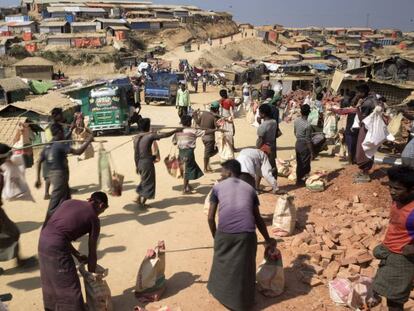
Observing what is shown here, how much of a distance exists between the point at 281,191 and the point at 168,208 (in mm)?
2294

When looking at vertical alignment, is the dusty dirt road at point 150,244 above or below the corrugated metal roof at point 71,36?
below

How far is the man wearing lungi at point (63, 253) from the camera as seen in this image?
381 centimetres

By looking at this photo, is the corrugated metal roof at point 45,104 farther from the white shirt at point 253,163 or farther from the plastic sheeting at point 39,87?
the plastic sheeting at point 39,87

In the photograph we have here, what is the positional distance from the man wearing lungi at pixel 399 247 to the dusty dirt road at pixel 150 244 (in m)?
1.02

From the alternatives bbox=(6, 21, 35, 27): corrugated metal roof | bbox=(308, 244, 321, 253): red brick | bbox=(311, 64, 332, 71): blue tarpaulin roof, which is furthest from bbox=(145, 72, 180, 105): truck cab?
bbox=(6, 21, 35, 27): corrugated metal roof

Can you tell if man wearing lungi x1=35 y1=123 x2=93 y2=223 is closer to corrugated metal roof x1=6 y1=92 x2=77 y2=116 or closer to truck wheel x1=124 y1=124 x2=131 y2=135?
corrugated metal roof x1=6 y1=92 x2=77 y2=116

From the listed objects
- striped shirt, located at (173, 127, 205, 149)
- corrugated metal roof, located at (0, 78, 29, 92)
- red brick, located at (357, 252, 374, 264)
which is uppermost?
corrugated metal roof, located at (0, 78, 29, 92)

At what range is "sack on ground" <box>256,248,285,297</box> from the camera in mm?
4770

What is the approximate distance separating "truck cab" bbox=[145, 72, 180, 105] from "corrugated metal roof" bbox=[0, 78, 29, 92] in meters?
7.92

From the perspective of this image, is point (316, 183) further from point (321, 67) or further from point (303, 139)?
point (321, 67)

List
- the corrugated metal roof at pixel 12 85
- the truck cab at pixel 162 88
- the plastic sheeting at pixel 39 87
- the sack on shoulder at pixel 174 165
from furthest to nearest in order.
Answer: the plastic sheeting at pixel 39 87 < the corrugated metal roof at pixel 12 85 < the truck cab at pixel 162 88 < the sack on shoulder at pixel 174 165

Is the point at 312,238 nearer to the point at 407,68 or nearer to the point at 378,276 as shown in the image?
the point at 378,276

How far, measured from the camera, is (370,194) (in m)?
7.37

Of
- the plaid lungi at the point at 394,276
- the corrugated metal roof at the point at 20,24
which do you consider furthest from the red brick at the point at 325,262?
the corrugated metal roof at the point at 20,24
